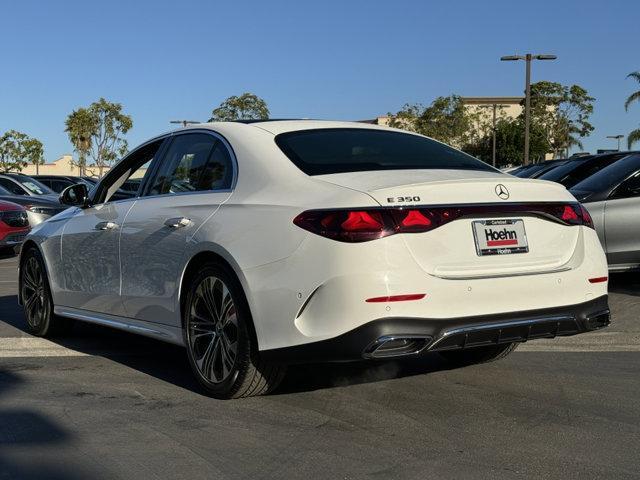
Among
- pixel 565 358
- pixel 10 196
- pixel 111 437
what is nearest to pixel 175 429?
pixel 111 437

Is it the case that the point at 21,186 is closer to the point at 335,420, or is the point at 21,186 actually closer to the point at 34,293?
the point at 34,293

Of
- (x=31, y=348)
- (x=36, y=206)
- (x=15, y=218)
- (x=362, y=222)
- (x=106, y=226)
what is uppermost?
(x=362, y=222)

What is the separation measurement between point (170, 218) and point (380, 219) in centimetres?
164

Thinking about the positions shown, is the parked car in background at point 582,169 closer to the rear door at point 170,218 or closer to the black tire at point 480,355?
the black tire at point 480,355

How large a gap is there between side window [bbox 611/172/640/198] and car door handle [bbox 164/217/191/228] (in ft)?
17.8

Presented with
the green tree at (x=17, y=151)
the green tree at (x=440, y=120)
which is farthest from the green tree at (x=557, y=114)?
the green tree at (x=17, y=151)

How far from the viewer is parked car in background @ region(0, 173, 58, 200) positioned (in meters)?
18.3

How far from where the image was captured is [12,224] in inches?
583

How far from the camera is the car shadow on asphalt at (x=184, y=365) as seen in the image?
5.20 meters

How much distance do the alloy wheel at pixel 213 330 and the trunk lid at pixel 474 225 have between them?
3.07 feet

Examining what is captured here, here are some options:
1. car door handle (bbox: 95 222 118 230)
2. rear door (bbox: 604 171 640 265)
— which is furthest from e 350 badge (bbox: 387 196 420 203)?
rear door (bbox: 604 171 640 265)

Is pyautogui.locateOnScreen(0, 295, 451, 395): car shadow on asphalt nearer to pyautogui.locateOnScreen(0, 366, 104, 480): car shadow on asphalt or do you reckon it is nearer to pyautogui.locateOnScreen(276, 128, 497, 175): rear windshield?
pyautogui.locateOnScreen(0, 366, 104, 480): car shadow on asphalt

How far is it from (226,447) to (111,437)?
24.7 inches

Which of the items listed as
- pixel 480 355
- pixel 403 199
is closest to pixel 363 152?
pixel 403 199
